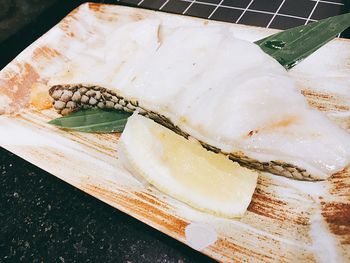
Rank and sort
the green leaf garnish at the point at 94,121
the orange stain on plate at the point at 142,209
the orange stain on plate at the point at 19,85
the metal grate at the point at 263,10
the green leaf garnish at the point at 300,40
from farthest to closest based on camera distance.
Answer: the metal grate at the point at 263,10
the orange stain on plate at the point at 19,85
the green leaf garnish at the point at 300,40
the green leaf garnish at the point at 94,121
the orange stain on plate at the point at 142,209

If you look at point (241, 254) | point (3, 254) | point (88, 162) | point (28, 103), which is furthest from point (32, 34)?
point (241, 254)

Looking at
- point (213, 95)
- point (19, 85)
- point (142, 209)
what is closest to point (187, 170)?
point (142, 209)

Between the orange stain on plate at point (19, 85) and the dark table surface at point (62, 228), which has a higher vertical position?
the orange stain on plate at point (19, 85)

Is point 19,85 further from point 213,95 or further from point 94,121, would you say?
point 213,95

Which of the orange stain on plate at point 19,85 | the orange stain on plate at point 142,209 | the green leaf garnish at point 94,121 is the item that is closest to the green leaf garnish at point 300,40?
the green leaf garnish at point 94,121

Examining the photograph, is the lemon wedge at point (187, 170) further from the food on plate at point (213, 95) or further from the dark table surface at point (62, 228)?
the dark table surface at point (62, 228)

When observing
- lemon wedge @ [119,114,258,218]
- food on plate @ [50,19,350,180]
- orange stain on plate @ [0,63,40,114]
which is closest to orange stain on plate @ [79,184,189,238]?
lemon wedge @ [119,114,258,218]

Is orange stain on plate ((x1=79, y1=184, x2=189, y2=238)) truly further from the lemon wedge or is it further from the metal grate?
the metal grate
